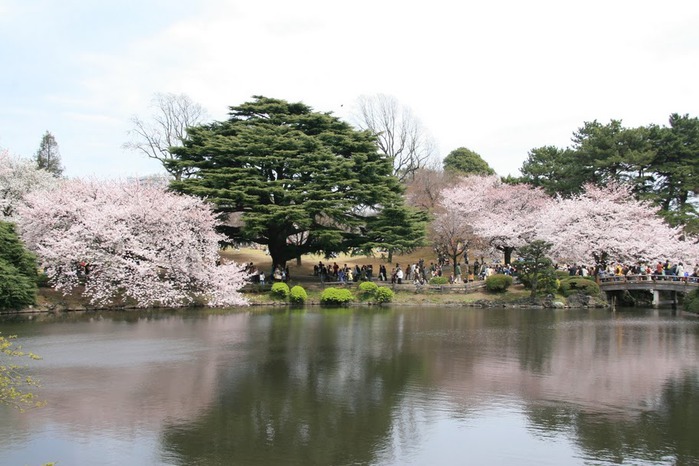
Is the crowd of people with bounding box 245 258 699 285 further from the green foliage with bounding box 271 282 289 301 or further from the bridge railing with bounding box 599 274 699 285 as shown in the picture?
the green foliage with bounding box 271 282 289 301

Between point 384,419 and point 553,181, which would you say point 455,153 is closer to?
point 553,181

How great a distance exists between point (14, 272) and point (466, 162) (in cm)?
5491

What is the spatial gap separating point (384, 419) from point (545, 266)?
27.3m

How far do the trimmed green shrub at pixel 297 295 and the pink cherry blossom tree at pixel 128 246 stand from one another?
9.89 ft

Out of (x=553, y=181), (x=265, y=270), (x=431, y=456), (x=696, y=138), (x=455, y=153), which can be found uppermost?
(x=455, y=153)

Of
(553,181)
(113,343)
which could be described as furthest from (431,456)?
(553,181)

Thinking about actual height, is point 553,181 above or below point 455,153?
below

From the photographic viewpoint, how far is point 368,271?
39594 mm

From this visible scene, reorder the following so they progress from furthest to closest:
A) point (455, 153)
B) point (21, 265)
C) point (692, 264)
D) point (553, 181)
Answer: point (455, 153) → point (553, 181) → point (692, 264) → point (21, 265)

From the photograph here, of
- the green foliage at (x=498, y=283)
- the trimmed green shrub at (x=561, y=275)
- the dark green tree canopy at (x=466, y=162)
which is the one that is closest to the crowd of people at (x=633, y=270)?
the trimmed green shrub at (x=561, y=275)

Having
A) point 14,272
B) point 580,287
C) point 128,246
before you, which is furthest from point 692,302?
point 14,272

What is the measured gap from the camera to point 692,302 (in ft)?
105

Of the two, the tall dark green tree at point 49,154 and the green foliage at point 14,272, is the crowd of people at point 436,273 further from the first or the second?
the tall dark green tree at point 49,154

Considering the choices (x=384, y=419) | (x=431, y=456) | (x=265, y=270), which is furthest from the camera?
(x=265, y=270)
